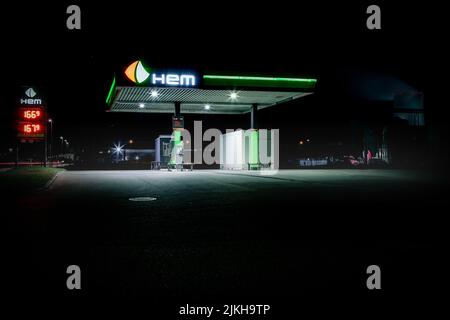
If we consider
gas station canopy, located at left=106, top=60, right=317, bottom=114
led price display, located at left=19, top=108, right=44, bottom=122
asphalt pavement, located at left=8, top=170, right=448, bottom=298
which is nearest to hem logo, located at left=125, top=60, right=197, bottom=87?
gas station canopy, located at left=106, top=60, right=317, bottom=114

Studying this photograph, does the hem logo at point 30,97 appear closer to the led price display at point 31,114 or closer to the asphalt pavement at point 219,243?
the led price display at point 31,114

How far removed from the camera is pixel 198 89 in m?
27.2

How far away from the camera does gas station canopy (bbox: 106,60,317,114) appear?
25.3 metres

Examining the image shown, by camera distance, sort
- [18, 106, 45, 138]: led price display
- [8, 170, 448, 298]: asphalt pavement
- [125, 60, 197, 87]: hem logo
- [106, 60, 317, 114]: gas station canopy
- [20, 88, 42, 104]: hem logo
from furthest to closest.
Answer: [20, 88, 42, 104]: hem logo, [18, 106, 45, 138]: led price display, [106, 60, 317, 114]: gas station canopy, [125, 60, 197, 87]: hem logo, [8, 170, 448, 298]: asphalt pavement

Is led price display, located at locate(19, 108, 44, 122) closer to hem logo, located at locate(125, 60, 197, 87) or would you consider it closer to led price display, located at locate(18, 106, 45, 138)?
led price display, located at locate(18, 106, 45, 138)

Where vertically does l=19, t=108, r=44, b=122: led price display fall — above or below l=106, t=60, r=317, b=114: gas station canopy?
below

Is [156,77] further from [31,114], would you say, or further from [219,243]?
[219,243]

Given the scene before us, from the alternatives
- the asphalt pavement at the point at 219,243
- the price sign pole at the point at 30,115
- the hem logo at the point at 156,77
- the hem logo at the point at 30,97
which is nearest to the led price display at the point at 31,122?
the price sign pole at the point at 30,115

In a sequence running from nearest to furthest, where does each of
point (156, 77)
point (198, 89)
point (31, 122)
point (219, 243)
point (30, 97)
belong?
1. point (219, 243)
2. point (156, 77)
3. point (198, 89)
4. point (31, 122)
5. point (30, 97)

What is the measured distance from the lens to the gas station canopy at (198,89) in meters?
25.3

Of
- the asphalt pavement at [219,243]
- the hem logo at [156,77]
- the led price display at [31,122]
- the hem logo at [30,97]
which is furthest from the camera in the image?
the hem logo at [30,97]

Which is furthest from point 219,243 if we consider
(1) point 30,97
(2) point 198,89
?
(1) point 30,97

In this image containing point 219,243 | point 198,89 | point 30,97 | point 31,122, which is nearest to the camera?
point 219,243
